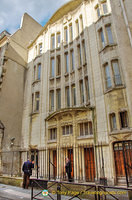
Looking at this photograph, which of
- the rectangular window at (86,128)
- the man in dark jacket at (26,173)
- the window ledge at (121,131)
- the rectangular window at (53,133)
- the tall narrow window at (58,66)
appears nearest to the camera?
the man in dark jacket at (26,173)

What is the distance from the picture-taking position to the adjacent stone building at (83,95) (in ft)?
34.8

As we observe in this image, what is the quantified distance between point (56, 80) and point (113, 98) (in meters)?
7.18

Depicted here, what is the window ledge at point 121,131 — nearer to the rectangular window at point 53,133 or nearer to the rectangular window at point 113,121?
the rectangular window at point 113,121

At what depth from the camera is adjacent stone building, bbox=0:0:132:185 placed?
1060 cm

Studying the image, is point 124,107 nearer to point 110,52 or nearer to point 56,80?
point 110,52

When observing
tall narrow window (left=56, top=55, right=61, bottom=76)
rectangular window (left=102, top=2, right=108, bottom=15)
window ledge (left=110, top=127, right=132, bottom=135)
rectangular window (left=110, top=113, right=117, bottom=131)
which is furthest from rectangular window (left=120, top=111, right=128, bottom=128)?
rectangular window (left=102, top=2, right=108, bottom=15)

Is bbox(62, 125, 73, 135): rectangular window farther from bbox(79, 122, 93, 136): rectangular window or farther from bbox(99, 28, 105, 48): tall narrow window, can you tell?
bbox(99, 28, 105, 48): tall narrow window

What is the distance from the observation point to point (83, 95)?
1397 cm

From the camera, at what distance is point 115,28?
42.3ft

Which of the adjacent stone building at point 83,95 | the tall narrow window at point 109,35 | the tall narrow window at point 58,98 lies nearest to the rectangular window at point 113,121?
the adjacent stone building at point 83,95

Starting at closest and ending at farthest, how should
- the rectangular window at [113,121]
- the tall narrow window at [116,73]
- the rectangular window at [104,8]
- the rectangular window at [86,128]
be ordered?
1. the rectangular window at [113,121]
2. the tall narrow window at [116,73]
3. the rectangular window at [86,128]
4. the rectangular window at [104,8]

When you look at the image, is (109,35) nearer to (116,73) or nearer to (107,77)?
(116,73)

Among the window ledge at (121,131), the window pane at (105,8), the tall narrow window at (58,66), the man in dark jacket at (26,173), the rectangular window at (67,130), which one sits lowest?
the man in dark jacket at (26,173)

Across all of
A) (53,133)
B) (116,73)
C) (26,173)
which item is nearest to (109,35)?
(116,73)
